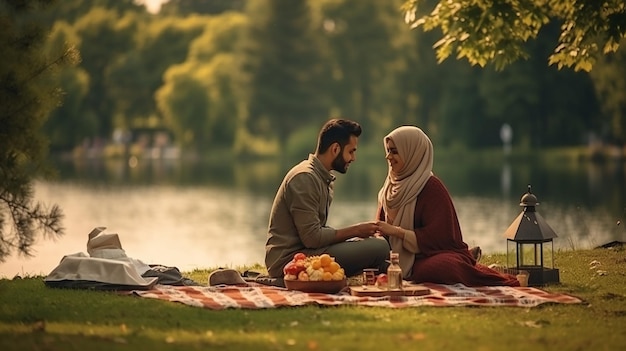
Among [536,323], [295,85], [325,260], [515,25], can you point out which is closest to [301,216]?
[325,260]

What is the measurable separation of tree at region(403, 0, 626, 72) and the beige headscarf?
11.5 feet

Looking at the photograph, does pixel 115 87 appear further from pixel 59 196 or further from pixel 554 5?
pixel 554 5

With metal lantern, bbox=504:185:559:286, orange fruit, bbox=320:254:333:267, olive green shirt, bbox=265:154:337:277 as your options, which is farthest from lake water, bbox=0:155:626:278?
orange fruit, bbox=320:254:333:267

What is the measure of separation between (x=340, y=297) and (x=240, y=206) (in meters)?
32.7

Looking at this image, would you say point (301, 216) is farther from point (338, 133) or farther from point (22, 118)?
point (22, 118)

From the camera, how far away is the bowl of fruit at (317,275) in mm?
10320

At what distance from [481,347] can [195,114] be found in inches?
2918

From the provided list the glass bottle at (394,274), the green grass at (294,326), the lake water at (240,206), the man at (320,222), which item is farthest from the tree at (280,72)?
the green grass at (294,326)

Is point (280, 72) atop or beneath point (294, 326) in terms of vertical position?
atop

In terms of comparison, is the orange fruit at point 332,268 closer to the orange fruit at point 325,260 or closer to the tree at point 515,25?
the orange fruit at point 325,260

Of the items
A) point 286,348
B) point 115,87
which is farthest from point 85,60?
point 286,348

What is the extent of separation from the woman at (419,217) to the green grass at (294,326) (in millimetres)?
1273

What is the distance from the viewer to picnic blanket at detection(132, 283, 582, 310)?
9742 mm

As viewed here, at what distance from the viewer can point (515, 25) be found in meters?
15.1
